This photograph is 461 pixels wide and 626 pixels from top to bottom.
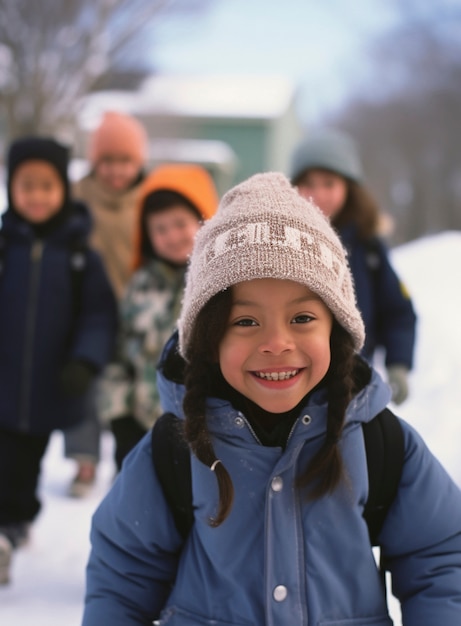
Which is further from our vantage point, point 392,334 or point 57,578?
point 392,334

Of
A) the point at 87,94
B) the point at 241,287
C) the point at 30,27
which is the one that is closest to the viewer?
the point at 241,287

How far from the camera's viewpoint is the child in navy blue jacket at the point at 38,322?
327 centimetres

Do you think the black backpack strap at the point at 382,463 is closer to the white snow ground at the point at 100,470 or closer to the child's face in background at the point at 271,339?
the child's face in background at the point at 271,339

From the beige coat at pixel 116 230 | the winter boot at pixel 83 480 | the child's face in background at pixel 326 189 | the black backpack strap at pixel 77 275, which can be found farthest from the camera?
the beige coat at pixel 116 230

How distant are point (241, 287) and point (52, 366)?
1.92m

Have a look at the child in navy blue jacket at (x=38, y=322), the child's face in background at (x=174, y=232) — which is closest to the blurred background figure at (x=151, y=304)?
the child's face in background at (x=174, y=232)

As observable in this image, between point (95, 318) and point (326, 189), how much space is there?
3.84 ft

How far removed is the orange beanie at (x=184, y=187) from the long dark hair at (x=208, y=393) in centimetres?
152

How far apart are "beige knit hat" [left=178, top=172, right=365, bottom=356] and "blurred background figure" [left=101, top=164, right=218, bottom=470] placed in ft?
4.54

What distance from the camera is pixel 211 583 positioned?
164cm

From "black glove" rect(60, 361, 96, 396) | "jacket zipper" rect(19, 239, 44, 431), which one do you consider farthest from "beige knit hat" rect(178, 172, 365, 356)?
"jacket zipper" rect(19, 239, 44, 431)

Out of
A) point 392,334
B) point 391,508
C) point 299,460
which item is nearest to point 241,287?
point 299,460

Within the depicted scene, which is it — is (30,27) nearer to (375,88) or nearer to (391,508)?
(375,88)

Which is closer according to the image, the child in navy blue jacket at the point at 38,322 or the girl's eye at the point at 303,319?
the girl's eye at the point at 303,319
